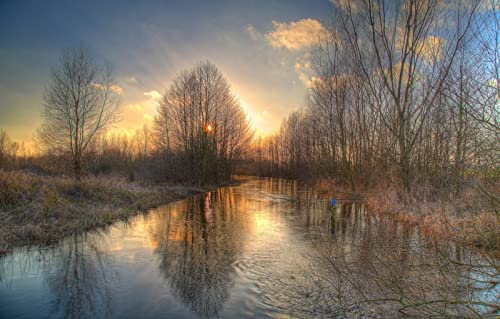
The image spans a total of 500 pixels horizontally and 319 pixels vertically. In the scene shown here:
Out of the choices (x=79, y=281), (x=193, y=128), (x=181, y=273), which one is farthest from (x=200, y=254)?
(x=193, y=128)

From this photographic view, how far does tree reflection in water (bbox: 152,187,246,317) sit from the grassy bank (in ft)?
9.11

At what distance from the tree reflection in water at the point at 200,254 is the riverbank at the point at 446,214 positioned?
4656mm

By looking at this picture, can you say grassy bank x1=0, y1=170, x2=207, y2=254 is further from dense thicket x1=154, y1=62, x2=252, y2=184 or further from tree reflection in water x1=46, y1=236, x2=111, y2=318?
dense thicket x1=154, y1=62, x2=252, y2=184

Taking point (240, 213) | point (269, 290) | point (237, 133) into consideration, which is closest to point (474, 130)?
point (269, 290)

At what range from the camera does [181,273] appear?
7367 millimetres

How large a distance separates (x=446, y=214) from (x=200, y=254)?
7065 mm

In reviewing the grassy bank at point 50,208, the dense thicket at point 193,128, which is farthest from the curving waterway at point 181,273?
the dense thicket at point 193,128

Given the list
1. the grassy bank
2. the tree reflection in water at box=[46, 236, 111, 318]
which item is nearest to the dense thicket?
the grassy bank

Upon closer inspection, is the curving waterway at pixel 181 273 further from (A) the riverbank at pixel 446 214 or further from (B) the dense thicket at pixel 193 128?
(B) the dense thicket at pixel 193 128

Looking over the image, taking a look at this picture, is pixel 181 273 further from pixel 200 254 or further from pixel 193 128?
pixel 193 128

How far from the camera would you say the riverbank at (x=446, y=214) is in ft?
13.4

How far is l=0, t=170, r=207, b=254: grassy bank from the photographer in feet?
31.2

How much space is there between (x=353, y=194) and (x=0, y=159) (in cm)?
2609

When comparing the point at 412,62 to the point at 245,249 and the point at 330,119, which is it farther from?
the point at 330,119
